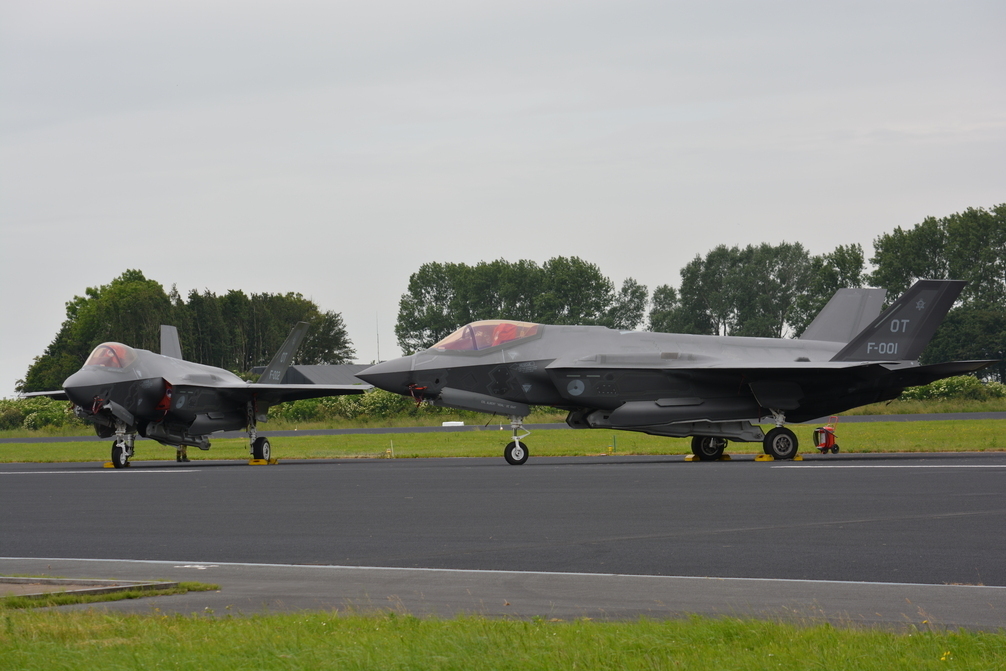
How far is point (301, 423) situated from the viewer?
195 ft

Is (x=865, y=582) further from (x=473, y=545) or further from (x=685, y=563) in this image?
(x=473, y=545)

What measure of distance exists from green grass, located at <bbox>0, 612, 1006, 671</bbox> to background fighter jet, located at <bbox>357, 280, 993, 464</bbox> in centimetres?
1806

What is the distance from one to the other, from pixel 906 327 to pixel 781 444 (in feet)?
12.3

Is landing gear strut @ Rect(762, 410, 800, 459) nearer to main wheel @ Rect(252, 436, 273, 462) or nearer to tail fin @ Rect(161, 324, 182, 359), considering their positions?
main wheel @ Rect(252, 436, 273, 462)

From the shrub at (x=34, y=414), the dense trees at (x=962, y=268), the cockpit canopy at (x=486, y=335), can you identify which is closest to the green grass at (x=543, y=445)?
the cockpit canopy at (x=486, y=335)

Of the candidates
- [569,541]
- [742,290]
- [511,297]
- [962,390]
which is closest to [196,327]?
[511,297]

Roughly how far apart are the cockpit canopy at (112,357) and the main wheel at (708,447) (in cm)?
1527

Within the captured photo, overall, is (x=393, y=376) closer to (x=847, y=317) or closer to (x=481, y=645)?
(x=847, y=317)

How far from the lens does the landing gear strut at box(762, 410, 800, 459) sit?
2375 cm

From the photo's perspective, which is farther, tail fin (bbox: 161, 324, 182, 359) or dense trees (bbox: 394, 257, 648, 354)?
dense trees (bbox: 394, 257, 648, 354)

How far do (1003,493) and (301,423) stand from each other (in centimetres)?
4849

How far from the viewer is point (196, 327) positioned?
106750 mm

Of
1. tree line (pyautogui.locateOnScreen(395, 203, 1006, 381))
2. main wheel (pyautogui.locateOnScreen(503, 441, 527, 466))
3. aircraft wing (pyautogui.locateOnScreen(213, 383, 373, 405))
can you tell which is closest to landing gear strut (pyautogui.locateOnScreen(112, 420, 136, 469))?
aircraft wing (pyautogui.locateOnScreen(213, 383, 373, 405))

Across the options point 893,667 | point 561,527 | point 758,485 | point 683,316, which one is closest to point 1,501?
point 561,527
